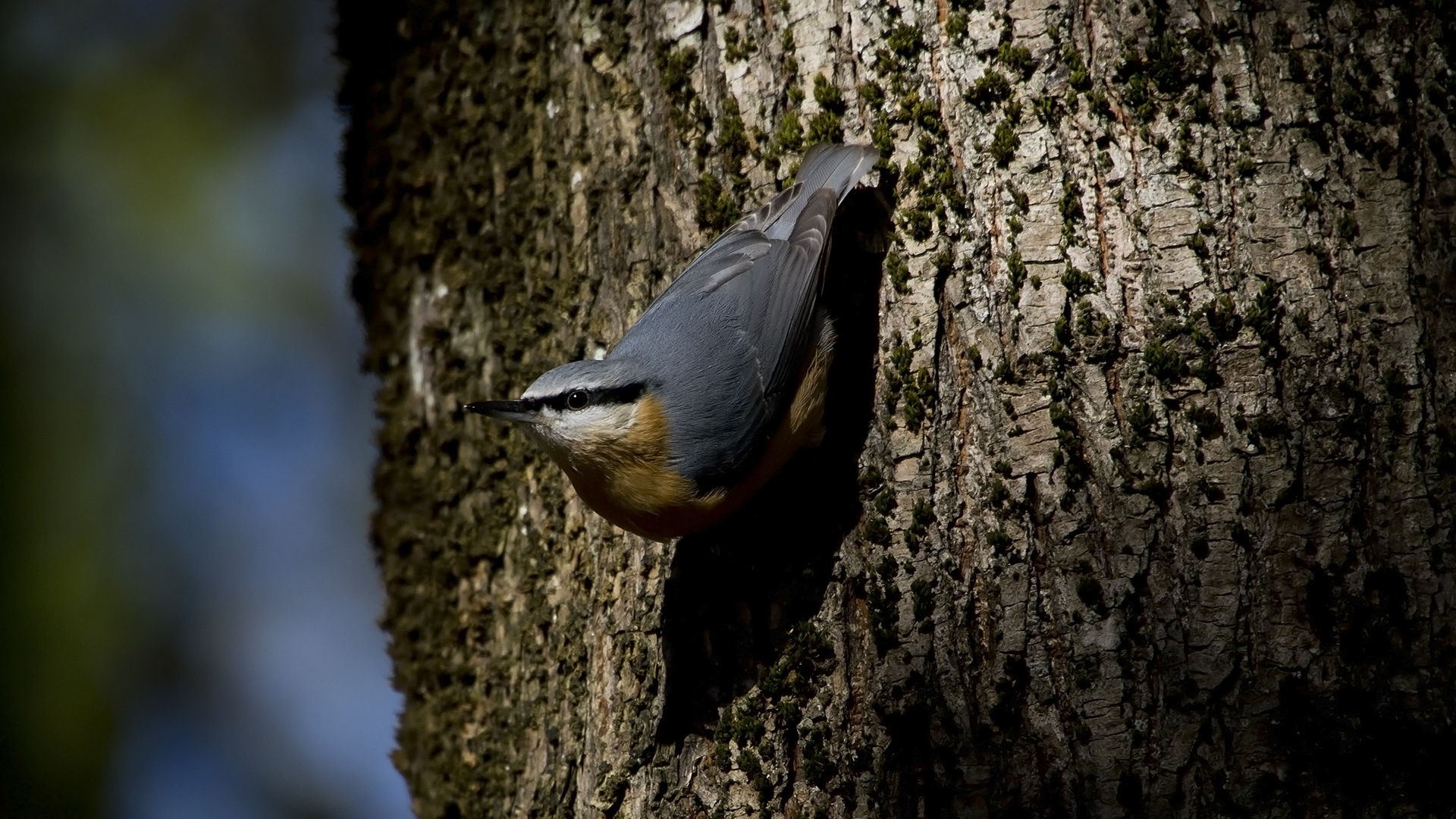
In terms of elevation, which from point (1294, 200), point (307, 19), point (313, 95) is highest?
point (307, 19)

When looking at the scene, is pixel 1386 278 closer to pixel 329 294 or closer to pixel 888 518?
pixel 888 518

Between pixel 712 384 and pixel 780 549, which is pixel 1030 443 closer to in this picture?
pixel 780 549

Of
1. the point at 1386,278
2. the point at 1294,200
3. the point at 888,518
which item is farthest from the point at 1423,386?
the point at 888,518

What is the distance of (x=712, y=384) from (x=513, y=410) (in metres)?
0.49

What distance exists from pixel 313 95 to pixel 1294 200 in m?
6.86

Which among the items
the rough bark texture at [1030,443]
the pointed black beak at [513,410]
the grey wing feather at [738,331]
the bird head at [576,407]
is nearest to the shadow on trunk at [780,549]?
the rough bark texture at [1030,443]

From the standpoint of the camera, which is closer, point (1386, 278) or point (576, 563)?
point (1386, 278)

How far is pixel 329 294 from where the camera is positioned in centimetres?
704

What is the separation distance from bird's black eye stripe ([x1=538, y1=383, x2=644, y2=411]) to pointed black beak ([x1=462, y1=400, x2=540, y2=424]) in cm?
3

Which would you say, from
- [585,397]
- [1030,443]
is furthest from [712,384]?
[1030,443]

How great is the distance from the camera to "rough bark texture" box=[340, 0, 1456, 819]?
178 cm

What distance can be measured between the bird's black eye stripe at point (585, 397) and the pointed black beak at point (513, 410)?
3 cm

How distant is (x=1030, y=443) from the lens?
199cm

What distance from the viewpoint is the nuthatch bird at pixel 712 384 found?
2.27 m
